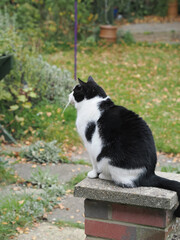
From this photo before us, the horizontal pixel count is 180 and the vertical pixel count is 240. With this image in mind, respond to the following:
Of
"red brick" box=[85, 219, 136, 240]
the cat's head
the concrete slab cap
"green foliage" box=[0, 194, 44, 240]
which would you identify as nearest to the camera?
the concrete slab cap

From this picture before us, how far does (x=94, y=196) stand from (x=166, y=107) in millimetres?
5045

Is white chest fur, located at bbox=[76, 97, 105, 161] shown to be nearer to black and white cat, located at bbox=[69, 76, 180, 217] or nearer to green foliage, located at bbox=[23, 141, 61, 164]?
black and white cat, located at bbox=[69, 76, 180, 217]

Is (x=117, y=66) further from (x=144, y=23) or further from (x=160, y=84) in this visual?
(x=144, y=23)

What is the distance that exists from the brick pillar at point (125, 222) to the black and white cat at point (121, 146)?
15cm

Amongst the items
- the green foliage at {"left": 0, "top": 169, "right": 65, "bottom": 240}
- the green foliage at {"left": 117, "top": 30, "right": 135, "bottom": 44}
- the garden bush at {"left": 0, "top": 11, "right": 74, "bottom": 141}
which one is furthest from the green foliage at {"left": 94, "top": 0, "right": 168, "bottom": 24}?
the green foliage at {"left": 0, "top": 169, "right": 65, "bottom": 240}

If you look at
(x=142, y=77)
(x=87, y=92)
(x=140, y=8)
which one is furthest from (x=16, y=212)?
(x=140, y=8)

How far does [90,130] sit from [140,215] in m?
0.58

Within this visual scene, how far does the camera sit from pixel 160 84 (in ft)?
27.5

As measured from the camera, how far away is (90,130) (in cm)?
240

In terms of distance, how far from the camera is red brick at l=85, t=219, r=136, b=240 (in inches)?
88.9

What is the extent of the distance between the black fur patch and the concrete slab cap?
0.27m

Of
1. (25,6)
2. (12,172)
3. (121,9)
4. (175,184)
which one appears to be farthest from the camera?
(121,9)

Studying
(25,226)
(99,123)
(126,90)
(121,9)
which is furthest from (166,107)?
(121,9)

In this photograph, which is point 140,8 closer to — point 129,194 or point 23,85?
point 23,85
